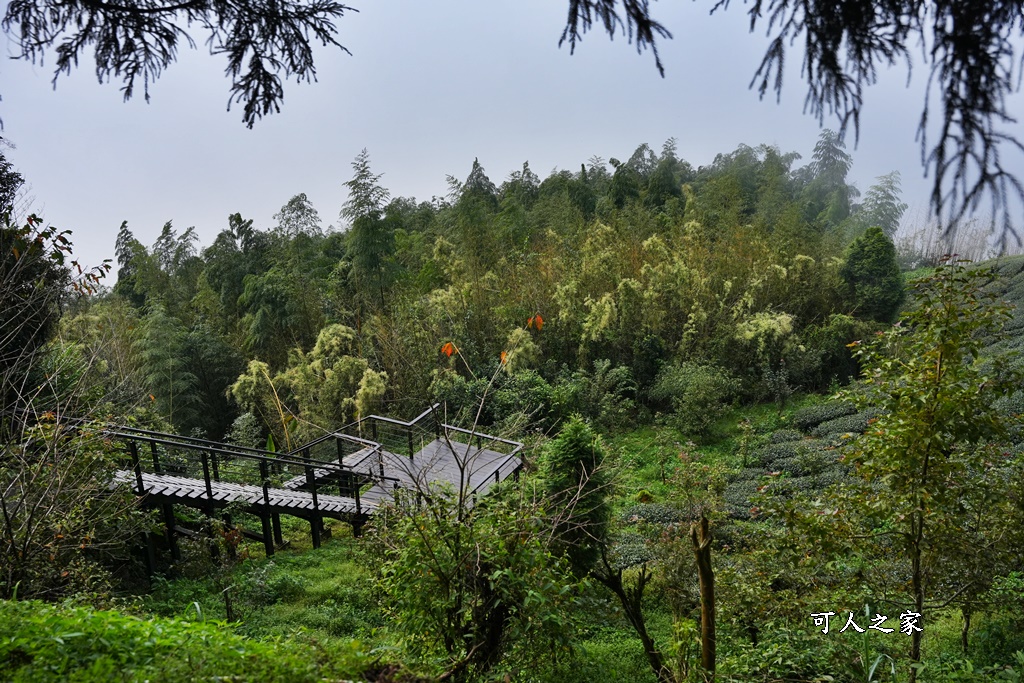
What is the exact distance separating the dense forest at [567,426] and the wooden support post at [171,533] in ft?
0.65

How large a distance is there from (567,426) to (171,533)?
4.01m

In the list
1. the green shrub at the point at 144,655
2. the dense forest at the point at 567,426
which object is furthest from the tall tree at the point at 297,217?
the green shrub at the point at 144,655

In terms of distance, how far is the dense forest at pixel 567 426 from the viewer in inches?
116

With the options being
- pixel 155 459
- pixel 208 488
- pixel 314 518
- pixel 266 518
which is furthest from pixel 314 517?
pixel 155 459

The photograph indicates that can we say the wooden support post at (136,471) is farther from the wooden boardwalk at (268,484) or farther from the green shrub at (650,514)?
the green shrub at (650,514)

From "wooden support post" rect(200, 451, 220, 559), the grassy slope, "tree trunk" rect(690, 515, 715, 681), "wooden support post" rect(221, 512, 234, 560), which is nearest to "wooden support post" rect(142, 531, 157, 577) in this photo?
the grassy slope

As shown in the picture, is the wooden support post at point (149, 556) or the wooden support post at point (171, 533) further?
the wooden support post at point (171, 533)

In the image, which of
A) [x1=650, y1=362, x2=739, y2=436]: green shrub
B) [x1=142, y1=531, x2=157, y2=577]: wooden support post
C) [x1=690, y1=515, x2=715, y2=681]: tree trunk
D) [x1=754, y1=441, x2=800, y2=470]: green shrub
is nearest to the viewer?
[x1=690, y1=515, x2=715, y2=681]: tree trunk

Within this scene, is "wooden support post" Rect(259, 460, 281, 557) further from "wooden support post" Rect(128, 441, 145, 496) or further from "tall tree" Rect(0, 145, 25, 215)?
"tall tree" Rect(0, 145, 25, 215)

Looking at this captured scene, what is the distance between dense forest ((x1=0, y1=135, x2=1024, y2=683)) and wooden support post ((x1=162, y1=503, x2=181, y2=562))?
0.65 ft

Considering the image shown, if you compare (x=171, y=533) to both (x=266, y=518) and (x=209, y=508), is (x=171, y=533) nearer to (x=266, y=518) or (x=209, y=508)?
(x=209, y=508)

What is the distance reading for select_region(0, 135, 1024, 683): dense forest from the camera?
296cm

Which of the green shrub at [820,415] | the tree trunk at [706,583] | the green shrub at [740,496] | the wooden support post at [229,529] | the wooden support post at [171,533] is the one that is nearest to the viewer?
the tree trunk at [706,583]

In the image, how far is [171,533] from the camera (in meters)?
6.37
